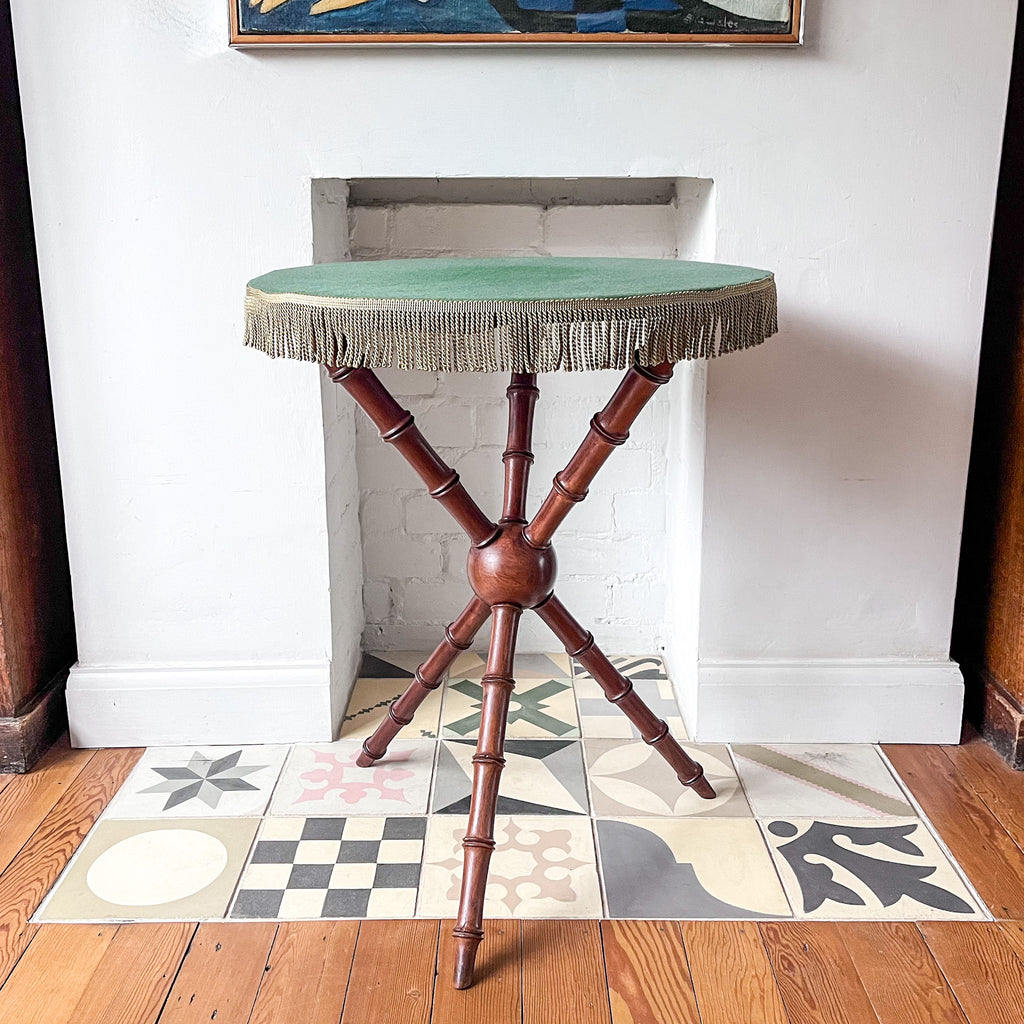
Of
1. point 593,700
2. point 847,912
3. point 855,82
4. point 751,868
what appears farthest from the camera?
point 593,700

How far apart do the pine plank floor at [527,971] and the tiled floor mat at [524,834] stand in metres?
0.04

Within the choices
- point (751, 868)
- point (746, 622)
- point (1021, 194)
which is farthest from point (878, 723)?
point (1021, 194)

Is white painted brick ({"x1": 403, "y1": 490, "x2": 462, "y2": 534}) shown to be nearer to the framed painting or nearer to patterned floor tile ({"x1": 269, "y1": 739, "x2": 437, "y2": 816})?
patterned floor tile ({"x1": 269, "y1": 739, "x2": 437, "y2": 816})

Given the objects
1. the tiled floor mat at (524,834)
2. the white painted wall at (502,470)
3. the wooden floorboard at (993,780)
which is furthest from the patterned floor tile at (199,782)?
the wooden floorboard at (993,780)

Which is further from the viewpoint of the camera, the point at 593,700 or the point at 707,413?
the point at 593,700

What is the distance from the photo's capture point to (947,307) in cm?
203

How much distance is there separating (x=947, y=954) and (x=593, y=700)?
96cm

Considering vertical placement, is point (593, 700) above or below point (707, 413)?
below

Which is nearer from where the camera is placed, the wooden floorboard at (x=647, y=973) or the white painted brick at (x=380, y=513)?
the wooden floorboard at (x=647, y=973)

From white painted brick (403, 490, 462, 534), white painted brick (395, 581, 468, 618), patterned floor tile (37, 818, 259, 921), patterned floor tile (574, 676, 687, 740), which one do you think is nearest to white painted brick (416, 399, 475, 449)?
white painted brick (403, 490, 462, 534)

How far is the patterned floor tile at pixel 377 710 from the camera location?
2248 millimetres

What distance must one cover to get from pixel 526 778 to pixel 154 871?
68 cm

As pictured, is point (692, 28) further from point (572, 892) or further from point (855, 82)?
point (572, 892)

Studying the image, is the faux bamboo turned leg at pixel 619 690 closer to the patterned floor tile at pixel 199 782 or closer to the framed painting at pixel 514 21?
the patterned floor tile at pixel 199 782
